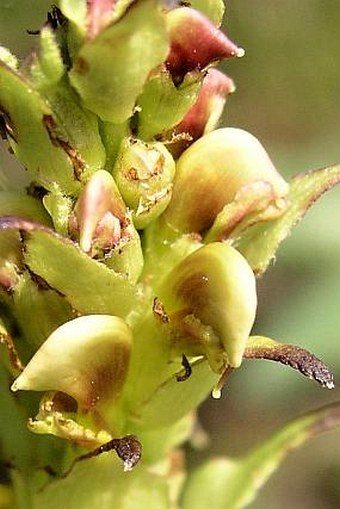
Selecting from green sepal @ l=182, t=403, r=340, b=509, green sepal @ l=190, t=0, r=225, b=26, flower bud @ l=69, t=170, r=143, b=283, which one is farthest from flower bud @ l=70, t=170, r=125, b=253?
green sepal @ l=182, t=403, r=340, b=509

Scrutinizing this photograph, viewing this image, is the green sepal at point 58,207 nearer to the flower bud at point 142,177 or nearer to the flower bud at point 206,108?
the flower bud at point 142,177

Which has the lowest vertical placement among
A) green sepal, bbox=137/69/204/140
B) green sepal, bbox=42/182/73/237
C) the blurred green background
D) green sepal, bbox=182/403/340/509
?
the blurred green background

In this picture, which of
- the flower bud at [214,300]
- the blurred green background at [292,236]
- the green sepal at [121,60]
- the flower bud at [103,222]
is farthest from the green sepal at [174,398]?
the blurred green background at [292,236]

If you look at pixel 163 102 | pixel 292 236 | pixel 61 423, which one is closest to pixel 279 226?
pixel 163 102

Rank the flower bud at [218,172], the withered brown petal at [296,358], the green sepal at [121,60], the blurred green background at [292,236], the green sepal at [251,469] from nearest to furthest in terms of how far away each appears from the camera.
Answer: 1. the green sepal at [121,60]
2. the withered brown petal at [296,358]
3. the flower bud at [218,172]
4. the green sepal at [251,469]
5. the blurred green background at [292,236]

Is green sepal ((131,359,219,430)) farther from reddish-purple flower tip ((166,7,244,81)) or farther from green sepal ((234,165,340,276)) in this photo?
reddish-purple flower tip ((166,7,244,81))

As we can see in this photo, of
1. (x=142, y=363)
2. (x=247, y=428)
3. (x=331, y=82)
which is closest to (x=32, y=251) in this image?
(x=142, y=363)
